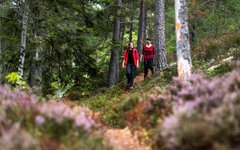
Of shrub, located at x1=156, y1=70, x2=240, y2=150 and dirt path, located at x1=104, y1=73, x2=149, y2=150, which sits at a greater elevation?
shrub, located at x1=156, y1=70, x2=240, y2=150

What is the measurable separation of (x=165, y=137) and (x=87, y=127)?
1.18m

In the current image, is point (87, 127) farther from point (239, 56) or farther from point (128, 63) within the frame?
point (128, 63)

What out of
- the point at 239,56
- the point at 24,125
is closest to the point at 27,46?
the point at 239,56

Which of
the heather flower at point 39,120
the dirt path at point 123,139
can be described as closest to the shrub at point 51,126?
the heather flower at point 39,120

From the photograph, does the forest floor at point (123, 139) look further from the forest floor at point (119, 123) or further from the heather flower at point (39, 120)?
the heather flower at point (39, 120)

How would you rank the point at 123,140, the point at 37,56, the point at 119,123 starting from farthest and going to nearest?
the point at 37,56 → the point at 119,123 → the point at 123,140

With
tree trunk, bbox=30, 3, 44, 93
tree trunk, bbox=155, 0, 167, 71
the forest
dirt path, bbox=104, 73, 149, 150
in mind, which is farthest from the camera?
tree trunk, bbox=155, 0, 167, 71

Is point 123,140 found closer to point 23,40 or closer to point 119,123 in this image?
point 119,123

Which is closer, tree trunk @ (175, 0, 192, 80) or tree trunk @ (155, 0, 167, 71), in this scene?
tree trunk @ (175, 0, 192, 80)

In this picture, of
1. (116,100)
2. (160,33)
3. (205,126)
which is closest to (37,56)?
(116,100)

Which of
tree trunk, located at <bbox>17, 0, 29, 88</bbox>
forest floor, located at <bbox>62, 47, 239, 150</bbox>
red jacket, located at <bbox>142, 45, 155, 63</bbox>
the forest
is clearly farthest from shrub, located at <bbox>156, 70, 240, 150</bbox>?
red jacket, located at <bbox>142, 45, 155, 63</bbox>

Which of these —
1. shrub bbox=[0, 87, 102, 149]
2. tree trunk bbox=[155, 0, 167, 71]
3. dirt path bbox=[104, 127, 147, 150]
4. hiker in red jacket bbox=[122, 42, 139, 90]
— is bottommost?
dirt path bbox=[104, 127, 147, 150]

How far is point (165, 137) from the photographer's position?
5020 mm

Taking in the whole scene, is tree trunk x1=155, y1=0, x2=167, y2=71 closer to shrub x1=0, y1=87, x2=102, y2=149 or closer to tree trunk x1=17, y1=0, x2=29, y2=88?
tree trunk x1=17, y1=0, x2=29, y2=88
